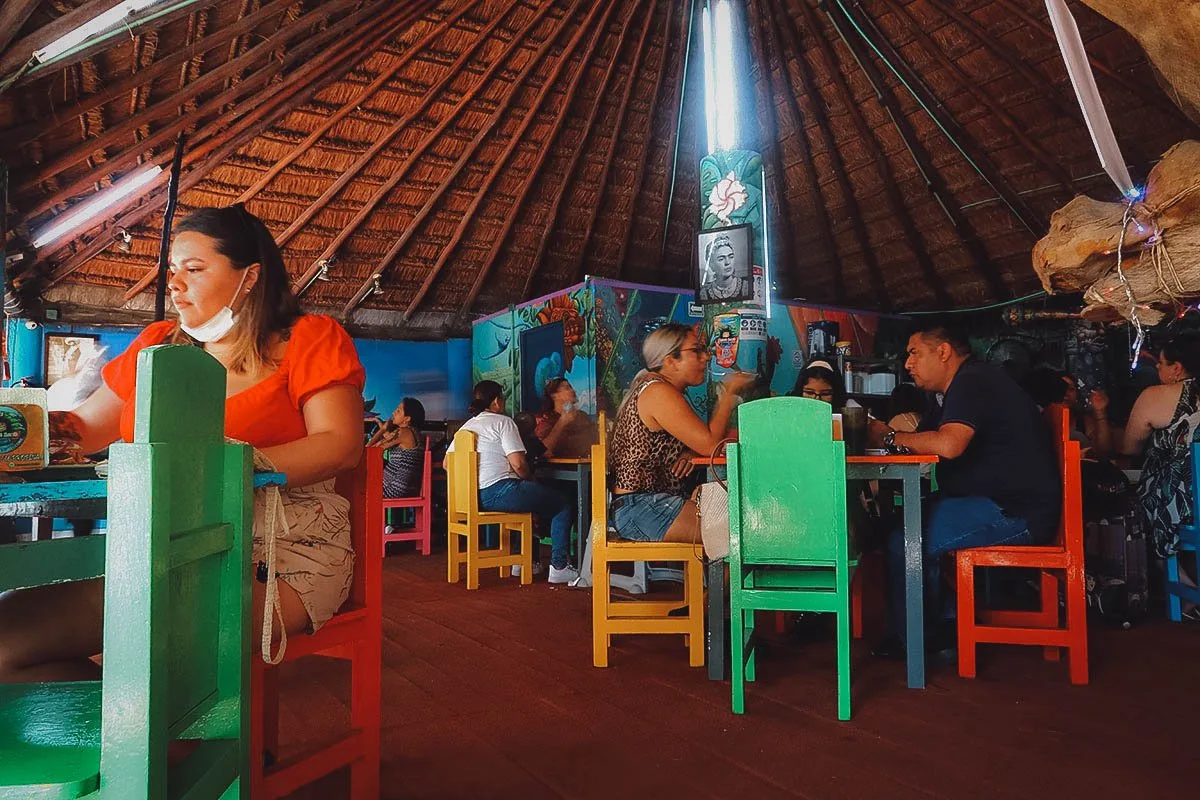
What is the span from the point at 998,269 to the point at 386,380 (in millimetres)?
6971

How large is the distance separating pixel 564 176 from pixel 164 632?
768 centimetres

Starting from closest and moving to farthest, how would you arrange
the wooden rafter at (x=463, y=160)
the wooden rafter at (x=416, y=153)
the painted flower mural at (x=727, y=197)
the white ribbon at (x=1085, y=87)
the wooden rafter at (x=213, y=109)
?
the white ribbon at (x=1085, y=87), the painted flower mural at (x=727, y=197), the wooden rafter at (x=213, y=109), the wooden rafter at (x=416, y=153), the wooden rafter at (x=463, y=160)

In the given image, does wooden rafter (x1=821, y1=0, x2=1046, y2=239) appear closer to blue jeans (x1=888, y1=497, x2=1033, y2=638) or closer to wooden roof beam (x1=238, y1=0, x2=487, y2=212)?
wooden roof beam (x1=238, y1=0, x2=487, y2=212)

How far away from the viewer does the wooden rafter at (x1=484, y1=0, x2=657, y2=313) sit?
23.2 ft

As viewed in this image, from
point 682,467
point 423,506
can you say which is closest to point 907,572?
point 682,467

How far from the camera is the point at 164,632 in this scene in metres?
0.93

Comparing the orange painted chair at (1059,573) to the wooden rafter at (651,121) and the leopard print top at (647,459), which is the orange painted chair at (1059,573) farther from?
the wooden rafter at (651,121)

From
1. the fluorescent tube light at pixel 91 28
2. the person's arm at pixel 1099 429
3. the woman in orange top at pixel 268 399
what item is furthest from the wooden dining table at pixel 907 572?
the fluorescent tube light at pixel 91 28

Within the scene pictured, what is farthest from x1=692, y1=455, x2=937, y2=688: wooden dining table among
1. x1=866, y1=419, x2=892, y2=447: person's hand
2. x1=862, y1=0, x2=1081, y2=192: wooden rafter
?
x1=862, y1=0, x2=1081, y2=192: wooden rafter

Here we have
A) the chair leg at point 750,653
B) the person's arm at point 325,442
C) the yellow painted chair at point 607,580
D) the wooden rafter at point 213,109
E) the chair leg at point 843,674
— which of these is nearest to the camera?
the person's arm at point 325,442

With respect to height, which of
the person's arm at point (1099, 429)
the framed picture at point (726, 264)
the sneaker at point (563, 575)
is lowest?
the sneaker at point (563, 575)

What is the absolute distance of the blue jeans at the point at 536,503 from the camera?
16.4 ft

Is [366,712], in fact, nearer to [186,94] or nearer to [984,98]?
[186,94]

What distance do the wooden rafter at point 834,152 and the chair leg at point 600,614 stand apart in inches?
209
